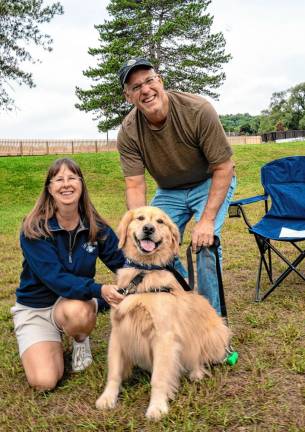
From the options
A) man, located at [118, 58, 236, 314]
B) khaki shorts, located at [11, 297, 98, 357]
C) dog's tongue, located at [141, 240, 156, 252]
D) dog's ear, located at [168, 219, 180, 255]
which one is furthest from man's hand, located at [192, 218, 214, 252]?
khaki shorts, located at [11, 297, 98, 357]

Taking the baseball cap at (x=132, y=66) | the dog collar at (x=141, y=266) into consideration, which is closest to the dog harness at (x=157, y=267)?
the dog collar at (x=141, y=266)

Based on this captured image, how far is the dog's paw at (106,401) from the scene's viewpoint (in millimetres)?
2705

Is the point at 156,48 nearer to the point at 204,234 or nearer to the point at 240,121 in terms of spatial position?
the point at 204,234

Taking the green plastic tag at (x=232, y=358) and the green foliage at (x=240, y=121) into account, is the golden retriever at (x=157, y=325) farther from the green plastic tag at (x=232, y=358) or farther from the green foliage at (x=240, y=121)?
the green foliage at (x=240, y=121)

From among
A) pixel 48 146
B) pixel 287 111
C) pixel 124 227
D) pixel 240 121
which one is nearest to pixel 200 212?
pixel 124 227

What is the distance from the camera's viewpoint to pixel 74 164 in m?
3.32

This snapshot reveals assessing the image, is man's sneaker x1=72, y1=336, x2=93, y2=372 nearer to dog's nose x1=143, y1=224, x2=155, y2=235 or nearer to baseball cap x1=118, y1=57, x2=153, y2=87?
dog's nose x1=143, y1=224, x2=155, y2=235

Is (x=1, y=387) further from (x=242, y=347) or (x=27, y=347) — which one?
(x=242, y=347)

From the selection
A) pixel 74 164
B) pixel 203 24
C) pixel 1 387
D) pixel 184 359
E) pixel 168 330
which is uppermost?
pixel 203 24

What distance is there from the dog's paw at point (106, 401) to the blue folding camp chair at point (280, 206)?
211 cm

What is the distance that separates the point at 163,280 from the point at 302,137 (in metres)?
45.2

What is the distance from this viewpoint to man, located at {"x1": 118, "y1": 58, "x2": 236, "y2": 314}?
3285mm

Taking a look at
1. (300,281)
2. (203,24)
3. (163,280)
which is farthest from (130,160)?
(203,24)

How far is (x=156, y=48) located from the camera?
26672 mm
